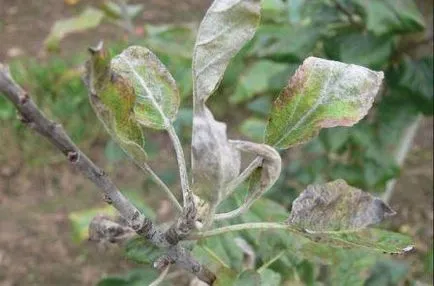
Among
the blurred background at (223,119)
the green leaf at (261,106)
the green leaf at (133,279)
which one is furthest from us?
the green leaf at (261,106)

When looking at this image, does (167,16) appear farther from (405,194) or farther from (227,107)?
(405,194)

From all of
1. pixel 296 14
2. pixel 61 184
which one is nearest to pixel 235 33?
pixel 296 14

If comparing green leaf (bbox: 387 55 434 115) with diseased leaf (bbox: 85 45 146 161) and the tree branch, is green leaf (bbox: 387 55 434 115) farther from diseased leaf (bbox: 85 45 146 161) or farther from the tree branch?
diseased leaf (bbox: 85 45 146 161)

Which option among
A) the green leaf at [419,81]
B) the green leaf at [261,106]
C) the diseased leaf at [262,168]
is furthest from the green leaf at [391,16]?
the diseased leaf at [262,168]

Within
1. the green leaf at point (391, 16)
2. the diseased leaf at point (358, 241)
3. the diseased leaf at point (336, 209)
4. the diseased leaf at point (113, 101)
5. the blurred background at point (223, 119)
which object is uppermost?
the diseased leaf at point (113, 101)

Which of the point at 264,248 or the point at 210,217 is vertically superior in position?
the point at 210,217

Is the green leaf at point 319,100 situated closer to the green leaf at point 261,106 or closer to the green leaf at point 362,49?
the green leaf at point 362,49

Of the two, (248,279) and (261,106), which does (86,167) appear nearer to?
(248,279)

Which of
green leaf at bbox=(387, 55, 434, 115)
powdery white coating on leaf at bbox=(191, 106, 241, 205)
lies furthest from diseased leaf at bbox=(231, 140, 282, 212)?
green leaf at bbox=(387, 55, 434, 115)
